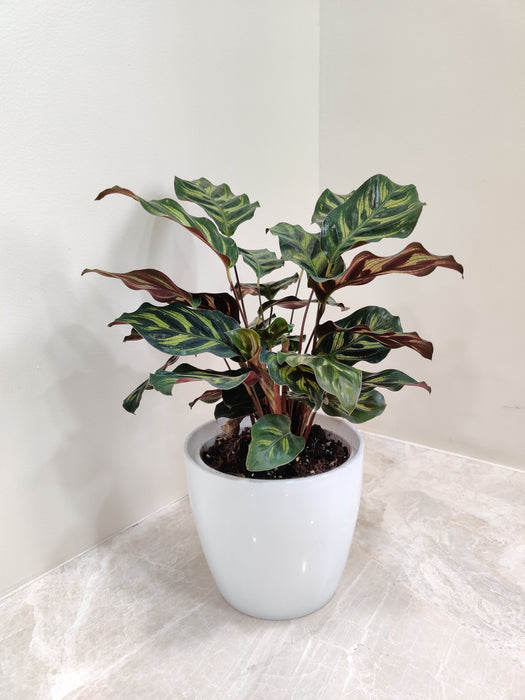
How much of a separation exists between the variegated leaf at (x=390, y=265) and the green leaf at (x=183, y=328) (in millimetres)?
194

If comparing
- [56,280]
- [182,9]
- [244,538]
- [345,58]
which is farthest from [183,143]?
[244,538]

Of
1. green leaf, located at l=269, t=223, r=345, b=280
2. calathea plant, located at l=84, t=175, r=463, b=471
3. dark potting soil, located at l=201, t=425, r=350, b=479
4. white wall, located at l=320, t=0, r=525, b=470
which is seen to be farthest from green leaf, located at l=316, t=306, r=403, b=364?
white wall, located at l=320, t=0, r=525, b=470

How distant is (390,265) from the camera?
0.83 meters

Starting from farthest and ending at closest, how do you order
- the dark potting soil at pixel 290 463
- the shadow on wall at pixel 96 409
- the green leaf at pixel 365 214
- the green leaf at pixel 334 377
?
the shadow on wall at pixel 96 409 < the dark potting soil at pixel 290 463 < the green leaf at pixel 365 214 < the green leaf at pixel 334 377

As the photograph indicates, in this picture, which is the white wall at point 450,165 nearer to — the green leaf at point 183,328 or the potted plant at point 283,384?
the potted plant at point 283,384

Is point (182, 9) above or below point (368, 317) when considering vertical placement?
above

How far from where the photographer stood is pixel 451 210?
4.58ft

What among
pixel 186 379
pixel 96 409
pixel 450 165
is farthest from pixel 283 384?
pixel 450 165

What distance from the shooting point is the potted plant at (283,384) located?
0.77 metres

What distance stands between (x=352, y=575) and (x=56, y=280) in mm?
871

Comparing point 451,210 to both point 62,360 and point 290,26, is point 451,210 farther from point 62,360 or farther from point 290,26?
point 62,360

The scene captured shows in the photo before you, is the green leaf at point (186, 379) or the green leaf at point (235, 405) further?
the green leaf at point (235, 405)

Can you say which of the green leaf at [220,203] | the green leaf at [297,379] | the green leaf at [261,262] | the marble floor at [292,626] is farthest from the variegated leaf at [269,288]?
the marble floor at [292,626]

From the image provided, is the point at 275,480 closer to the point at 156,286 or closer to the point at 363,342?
the point at 363,342
